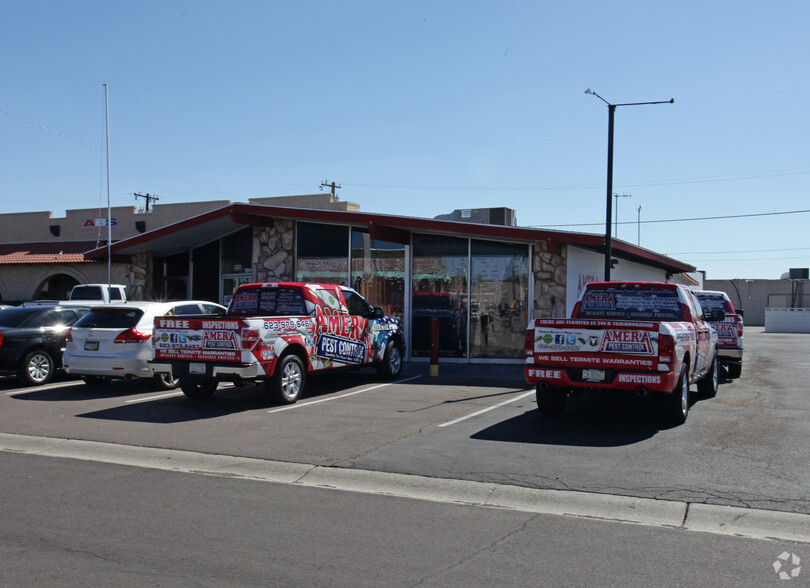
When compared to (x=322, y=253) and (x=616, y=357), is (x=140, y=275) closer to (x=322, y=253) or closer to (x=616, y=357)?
(x=322, y=253)

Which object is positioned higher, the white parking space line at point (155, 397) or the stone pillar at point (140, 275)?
the stone pillar at point (140, 275)

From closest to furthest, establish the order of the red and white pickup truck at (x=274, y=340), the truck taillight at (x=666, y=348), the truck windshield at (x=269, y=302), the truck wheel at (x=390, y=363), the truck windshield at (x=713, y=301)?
the truck taillight at (x=666, y=348), the red and white pickup truck at (x=274, y=340), the truck windshield at (x=269, y=302), the truck wheel at (x=390, y=363), the truck windshield at (x=713, y=301)

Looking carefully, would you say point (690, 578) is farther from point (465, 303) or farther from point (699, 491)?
point (465, 303)

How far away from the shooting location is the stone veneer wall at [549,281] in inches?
692

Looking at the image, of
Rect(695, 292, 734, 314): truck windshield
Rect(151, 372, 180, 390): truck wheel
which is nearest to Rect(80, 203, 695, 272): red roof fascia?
Rect(695, 292, 734, 314): truck windshield

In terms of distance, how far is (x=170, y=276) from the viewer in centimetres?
2364

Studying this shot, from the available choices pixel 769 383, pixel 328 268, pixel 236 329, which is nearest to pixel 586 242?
pixel 769 383

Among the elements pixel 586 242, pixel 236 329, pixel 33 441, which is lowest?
pixel 33 441

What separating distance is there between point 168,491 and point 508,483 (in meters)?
3.18

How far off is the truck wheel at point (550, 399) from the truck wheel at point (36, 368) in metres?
9.66

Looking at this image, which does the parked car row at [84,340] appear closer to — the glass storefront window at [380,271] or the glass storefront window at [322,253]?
the glass storefront window at [322,253]

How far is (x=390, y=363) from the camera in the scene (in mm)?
15031

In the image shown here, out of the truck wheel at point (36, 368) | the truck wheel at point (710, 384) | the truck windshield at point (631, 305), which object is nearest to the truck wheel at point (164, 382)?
the truck wheel at point (36, 368)

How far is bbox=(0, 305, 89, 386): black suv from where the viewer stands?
13750 mm
